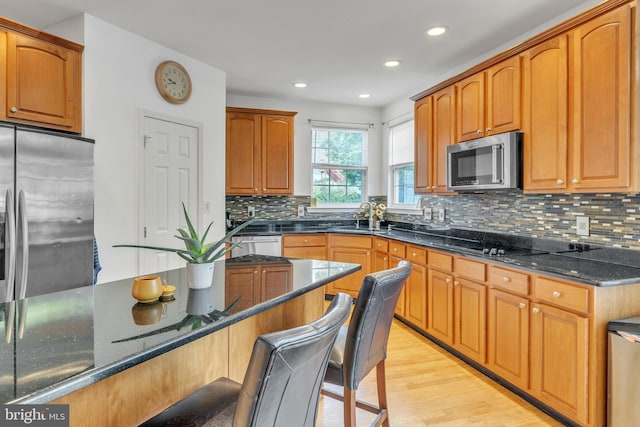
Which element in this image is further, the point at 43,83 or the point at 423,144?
the point at 423,144

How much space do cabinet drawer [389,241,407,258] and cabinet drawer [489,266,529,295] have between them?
3.89 ft

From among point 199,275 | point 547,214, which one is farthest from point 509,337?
point 199,275

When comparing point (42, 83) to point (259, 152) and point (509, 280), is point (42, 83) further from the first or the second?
point (509, 280)

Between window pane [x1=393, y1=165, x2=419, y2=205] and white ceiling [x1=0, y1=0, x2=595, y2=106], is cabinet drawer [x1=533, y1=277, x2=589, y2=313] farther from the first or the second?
window pane [x1=393, y1=165, x2=419, y2=205]

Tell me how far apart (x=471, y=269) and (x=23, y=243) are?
2926 mm

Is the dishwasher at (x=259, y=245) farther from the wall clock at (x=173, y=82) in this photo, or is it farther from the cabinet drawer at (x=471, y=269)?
the cabinet drawer at (x=471, y=269)

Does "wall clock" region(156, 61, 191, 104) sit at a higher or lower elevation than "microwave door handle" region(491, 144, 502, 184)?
higher

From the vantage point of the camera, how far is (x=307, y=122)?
5191 millimetres

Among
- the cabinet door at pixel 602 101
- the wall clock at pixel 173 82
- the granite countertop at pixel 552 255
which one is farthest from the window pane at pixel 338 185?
the cabinet door at pixel 602 101

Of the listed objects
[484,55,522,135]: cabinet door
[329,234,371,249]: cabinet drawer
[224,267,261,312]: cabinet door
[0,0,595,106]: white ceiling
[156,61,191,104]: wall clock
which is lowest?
[329,234,371,249]: cabinet drawer

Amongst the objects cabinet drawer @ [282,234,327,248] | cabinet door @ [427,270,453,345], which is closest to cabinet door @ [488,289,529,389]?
cabinet door @ [427,270,453,345]

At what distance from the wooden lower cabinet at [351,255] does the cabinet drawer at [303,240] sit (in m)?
0.11

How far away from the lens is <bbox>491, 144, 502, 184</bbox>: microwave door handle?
278cm

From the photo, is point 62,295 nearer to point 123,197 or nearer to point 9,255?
point 9,255
